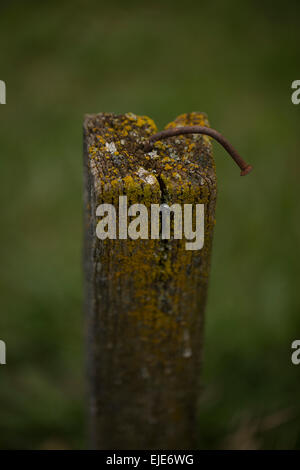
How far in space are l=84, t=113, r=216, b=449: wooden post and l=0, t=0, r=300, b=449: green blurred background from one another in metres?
1.05

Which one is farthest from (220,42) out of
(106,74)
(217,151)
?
(217,151)

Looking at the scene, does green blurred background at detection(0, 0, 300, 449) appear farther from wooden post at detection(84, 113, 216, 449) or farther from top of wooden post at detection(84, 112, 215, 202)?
top of wooden post at detection(84, 112, 215, 202)

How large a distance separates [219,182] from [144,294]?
3.20 metres

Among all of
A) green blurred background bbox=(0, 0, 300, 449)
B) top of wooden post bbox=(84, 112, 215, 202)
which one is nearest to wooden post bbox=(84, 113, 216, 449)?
top of wooden post bbox=(84, 112, 215, 202)

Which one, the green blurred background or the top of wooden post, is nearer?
the top of wooden post

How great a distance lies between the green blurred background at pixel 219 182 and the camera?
310 centimetres

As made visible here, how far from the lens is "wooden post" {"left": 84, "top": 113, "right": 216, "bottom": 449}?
1316mm

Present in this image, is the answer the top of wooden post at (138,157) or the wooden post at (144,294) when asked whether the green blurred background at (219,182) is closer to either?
the wooden post at (144,294)

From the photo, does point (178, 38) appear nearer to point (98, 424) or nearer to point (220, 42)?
point (220, 42)

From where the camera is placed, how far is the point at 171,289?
151 cm

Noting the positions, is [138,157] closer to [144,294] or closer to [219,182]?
[144,294]

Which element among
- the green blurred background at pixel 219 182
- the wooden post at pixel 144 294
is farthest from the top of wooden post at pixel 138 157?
the green blurred background at pixel 219 182

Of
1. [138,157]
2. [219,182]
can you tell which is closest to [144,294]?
[138,157]
